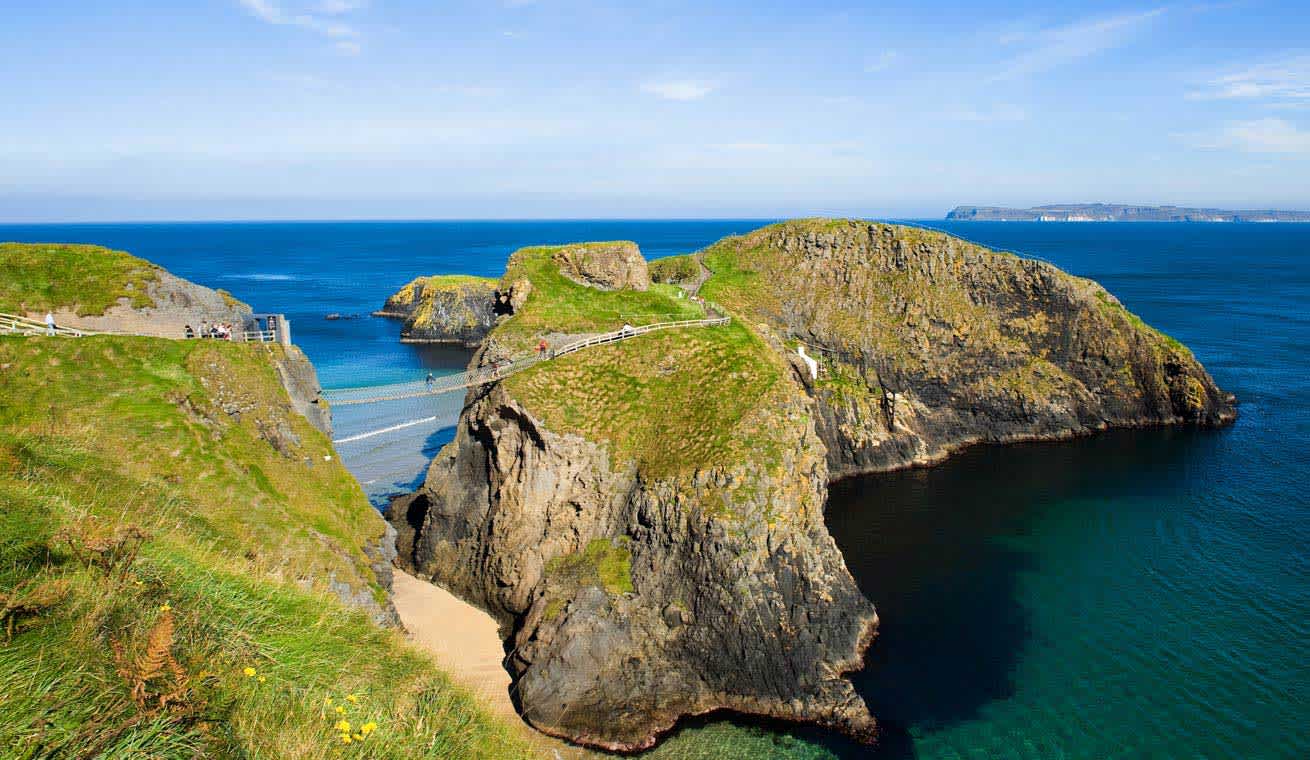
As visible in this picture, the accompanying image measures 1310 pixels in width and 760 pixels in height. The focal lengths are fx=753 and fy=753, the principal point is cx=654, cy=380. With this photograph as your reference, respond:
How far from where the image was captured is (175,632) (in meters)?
10.0

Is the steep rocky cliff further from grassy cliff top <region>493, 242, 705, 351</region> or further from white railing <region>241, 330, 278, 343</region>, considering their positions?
grassy cliff top <region>493, 242, 705, 351</region>

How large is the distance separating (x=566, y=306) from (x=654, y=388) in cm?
1025

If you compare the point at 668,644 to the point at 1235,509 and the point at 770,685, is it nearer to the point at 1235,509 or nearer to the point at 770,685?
the point at 770,685

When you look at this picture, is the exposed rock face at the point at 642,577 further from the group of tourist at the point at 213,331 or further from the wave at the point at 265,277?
the wave at the point at 265,277

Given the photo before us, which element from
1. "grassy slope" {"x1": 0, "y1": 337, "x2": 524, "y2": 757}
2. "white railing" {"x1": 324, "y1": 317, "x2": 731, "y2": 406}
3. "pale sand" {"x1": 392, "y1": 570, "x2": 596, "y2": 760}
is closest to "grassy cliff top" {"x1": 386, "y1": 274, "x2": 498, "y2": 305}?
"white railing" {"x1": 324, "y1": 317, "x2": 731, "y2": 406}

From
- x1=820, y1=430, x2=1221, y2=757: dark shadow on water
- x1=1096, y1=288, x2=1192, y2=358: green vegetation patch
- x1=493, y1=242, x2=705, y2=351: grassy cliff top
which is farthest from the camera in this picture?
x1=1096, y1=288, x2=1192, y2=358: green vegetation patch

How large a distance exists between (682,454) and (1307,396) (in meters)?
71.4

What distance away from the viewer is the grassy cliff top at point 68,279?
106 feet

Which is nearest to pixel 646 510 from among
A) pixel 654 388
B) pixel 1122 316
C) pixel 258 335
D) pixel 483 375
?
pixel 654 388

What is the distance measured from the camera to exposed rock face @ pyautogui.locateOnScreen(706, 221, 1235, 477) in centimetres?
6294

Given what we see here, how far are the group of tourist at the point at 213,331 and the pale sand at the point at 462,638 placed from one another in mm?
13549

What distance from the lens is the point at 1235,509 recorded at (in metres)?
47.9

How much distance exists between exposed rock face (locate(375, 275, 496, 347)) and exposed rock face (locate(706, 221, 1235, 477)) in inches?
1944

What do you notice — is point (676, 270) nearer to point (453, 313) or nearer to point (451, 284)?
point (453, 313)
